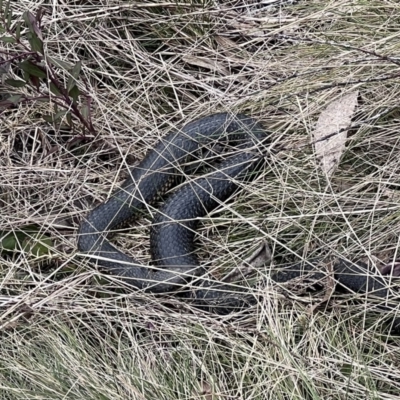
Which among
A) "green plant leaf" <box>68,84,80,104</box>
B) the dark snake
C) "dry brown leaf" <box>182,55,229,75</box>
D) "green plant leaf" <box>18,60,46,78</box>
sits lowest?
the dark snake

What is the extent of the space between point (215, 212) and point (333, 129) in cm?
83

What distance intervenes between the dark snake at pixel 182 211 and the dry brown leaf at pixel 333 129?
327mm

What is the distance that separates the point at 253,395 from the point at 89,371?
29.8 inches

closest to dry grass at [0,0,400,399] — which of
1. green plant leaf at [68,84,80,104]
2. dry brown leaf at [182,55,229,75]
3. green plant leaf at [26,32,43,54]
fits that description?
dry brown leaf at [182,55,229,75]

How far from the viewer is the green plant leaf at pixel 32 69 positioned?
5.04m

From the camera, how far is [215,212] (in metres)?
5.02

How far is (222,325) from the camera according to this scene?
4305 millimetres

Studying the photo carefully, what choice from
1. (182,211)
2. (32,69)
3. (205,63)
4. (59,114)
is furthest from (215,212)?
(32,69)

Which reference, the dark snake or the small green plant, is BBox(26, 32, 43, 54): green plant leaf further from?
the dark snake

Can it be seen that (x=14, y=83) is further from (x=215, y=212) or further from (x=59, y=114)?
(x=215, y=212)

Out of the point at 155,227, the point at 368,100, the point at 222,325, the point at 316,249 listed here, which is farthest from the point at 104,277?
the point at 368,100

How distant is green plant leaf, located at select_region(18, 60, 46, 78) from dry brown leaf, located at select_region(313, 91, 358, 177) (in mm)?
1644

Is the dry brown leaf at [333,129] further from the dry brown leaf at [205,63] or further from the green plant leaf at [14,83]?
the green plant leaf at [14,83]

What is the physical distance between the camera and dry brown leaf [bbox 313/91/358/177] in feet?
15.9
